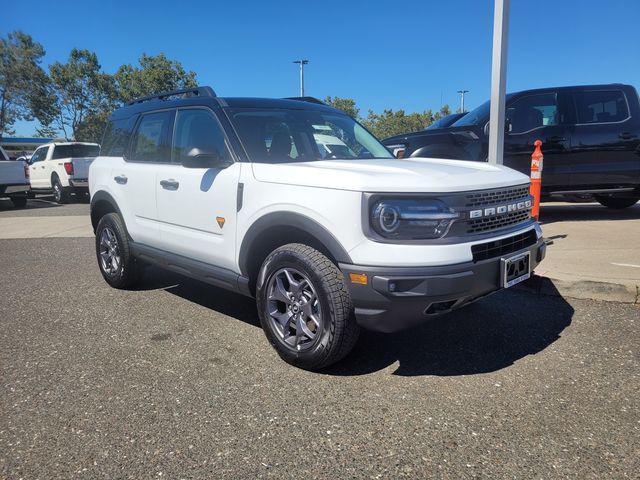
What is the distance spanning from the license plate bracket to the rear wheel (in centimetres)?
1521

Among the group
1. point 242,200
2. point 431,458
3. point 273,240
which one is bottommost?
point 431,458

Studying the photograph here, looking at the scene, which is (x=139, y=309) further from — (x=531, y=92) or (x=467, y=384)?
(x=531, y=92)

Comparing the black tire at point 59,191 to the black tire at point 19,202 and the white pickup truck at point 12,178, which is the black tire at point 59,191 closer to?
the black tire at point 19,202

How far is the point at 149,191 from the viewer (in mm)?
4414

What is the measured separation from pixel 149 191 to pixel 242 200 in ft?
4.65

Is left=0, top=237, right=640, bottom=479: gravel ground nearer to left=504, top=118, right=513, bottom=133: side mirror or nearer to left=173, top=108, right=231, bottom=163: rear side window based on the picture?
left=173, top=108, right=231, bottom=163: rear side window

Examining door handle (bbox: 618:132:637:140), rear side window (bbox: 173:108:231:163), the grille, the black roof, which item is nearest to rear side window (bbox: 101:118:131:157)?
the black roof

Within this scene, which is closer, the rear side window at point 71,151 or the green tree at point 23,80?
the rear side window at point 71,151

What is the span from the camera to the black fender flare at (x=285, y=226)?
283 centimetres

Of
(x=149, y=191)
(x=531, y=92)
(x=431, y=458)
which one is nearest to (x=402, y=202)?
(x=431, y=458)

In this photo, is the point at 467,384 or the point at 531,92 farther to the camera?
the point at 531,92

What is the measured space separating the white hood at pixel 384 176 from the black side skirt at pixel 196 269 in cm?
77

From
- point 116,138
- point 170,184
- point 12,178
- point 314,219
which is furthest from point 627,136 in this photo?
point 12,178

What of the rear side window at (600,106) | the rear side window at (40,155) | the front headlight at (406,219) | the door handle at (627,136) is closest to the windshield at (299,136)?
the front headlight at (406,219)
